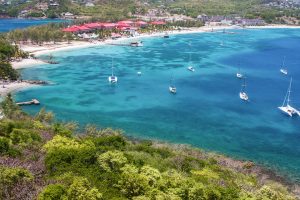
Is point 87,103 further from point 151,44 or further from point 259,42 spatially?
point 259,42

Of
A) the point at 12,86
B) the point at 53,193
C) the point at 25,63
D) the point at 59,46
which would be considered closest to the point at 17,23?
the point at 59,46

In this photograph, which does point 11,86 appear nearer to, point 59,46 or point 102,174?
point 59,46

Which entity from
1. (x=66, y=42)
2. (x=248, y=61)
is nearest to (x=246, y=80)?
(x=248, y=61)

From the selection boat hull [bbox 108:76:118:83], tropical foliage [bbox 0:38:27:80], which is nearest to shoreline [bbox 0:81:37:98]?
tropical foliage [bbox 0:38:27:80]

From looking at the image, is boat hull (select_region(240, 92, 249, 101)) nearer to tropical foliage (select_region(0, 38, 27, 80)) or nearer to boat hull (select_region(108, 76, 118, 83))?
boat hull (select_region(108, 76, 118, 83))

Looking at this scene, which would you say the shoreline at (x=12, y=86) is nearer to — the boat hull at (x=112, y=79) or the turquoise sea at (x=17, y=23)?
the boat hull at (x=112, y=79)
